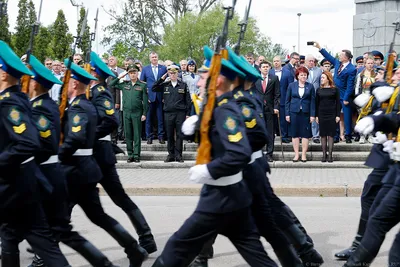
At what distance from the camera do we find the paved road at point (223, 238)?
23.9ft

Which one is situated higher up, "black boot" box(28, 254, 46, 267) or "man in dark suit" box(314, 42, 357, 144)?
"man in dark suit" box(314, 42, 357, 144)

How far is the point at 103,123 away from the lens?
720 cm

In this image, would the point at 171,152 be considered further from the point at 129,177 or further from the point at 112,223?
the point at 112,223

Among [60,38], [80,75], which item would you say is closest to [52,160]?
[80,75]

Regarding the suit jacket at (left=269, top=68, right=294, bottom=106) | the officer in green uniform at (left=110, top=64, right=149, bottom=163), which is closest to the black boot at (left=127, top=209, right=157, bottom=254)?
the officer in green uniform at (left=110, top=64, right=149, bottom=163)

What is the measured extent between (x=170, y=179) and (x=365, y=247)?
7283mm

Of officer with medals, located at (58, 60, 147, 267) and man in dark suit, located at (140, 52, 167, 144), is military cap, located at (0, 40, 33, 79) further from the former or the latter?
man in dark suit, located at (140, 52, 167, 144)

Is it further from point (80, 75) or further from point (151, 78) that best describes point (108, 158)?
point (151, 78)

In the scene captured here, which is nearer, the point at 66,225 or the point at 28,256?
the point at 66,225

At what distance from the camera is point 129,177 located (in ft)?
43.6

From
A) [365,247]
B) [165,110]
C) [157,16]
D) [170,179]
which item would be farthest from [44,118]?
[157,16]

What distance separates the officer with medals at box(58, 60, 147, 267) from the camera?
643 cm

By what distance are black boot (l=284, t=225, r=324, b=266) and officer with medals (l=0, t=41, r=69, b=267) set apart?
2082 millimetres

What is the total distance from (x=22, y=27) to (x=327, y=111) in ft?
79.9
